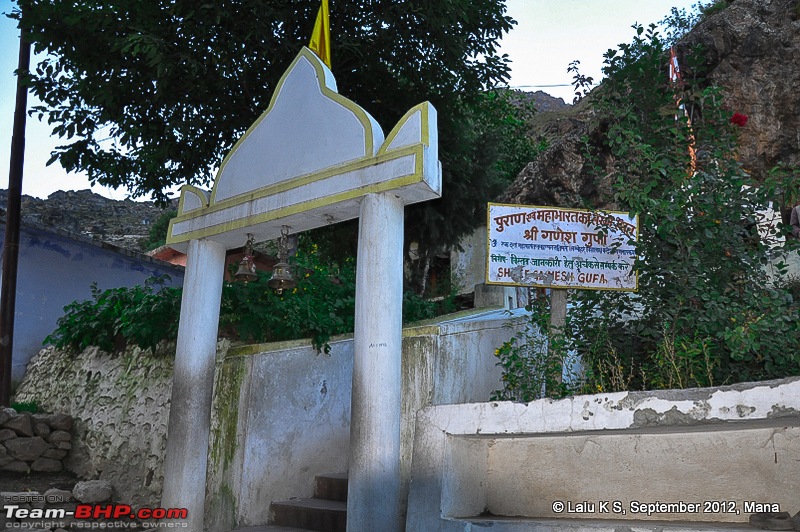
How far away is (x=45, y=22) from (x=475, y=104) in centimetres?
604

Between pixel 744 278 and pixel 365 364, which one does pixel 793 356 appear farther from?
pixel 365 364

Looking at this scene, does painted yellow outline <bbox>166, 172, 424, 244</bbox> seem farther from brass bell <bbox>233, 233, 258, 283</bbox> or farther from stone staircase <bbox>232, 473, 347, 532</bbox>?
stone staircase <bbox>232, 473, 347, 532</bbox>

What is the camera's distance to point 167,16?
9.11m

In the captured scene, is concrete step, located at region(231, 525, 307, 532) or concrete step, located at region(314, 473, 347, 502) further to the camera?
concrete step, located at region(314, 473, 347, 502)

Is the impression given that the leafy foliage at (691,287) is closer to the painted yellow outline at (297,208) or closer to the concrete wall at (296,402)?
the concrete wall at (296,402)

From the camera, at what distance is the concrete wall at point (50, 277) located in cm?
1103

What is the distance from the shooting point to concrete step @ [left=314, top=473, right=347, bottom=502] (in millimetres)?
6465

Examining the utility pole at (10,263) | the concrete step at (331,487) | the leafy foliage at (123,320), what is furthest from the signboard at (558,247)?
the utility pole at (10,263)

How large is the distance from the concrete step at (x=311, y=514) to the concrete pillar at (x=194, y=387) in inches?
31.5

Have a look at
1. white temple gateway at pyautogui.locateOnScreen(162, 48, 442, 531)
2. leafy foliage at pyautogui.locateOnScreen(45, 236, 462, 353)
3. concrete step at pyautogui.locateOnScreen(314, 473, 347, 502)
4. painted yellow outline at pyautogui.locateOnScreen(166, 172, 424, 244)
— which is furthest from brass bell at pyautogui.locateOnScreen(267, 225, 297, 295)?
concrete step at pyautogui.locateOnScreen(314, 473, 347, 502)

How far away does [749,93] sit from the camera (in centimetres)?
1633

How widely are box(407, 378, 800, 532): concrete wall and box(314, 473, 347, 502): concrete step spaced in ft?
7.35

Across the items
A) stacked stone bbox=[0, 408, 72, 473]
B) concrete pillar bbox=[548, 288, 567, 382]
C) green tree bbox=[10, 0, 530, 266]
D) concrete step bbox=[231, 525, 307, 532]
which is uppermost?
green tree bbox=[10, 0, 530, 266]

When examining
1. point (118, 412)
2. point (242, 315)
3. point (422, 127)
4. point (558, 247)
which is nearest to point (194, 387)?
point (242, 315)
